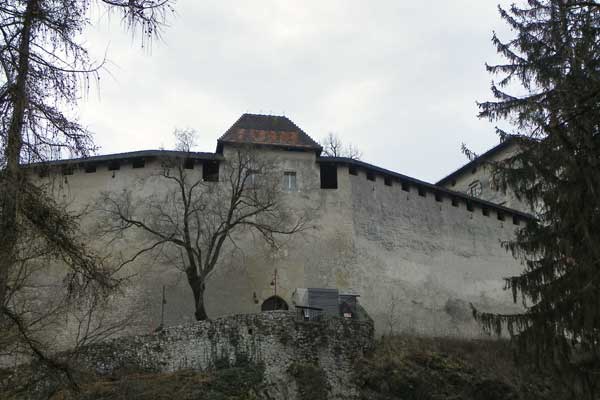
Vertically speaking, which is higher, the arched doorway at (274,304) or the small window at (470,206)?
the small window at (470,206)

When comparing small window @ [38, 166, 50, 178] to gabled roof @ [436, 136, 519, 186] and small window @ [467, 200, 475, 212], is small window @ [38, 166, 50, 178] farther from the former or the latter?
small window @ [467, 200, 475, 212]

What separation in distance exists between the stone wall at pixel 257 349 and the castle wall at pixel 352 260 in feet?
18.0

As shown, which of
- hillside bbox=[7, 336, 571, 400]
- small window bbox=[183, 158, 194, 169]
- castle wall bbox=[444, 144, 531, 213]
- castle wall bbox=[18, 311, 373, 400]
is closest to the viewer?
hillside bbox=[7, 336, 571, 400]

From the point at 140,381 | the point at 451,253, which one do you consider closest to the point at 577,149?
the point at 140,381

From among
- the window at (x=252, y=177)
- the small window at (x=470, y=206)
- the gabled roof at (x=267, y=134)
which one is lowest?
the small window at (x=470, y=206)

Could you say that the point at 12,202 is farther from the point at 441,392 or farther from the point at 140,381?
the point at 441,392

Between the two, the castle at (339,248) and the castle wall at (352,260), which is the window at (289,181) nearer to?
the castle at (339,248)

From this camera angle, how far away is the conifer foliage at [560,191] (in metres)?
11.4

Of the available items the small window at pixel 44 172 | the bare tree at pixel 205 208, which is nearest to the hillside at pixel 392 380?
the bare tree at pixel 205 208

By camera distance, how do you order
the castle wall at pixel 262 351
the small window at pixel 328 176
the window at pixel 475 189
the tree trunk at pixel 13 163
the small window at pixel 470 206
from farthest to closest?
the window at pixel 475 189 → the small window at pixel 470 206 → the small window at pixel 328 176 → the castle wall at pixel 262 351 → the tree trunk at pixel 13 163

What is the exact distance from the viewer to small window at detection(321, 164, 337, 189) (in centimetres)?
2845

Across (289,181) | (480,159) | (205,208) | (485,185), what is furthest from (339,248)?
(485,185)

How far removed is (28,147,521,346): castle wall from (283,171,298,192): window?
0.20m

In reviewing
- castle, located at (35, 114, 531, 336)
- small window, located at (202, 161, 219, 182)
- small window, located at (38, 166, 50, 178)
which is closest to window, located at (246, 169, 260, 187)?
castle, located at (35, 114, 531, 336)
